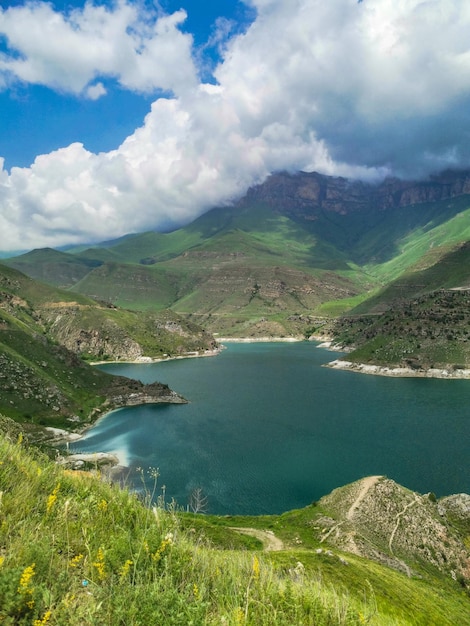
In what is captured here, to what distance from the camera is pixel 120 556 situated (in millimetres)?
6430

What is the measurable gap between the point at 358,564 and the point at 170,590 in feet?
101

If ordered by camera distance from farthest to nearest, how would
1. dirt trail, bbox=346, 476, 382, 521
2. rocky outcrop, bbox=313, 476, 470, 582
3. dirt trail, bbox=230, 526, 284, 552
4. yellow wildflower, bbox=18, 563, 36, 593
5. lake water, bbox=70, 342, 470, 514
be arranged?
1. lake water, bbox=70, 342, 470, 514
2. dirt trail, bbox=346, 476, 382, 521
3. rocky outcrop, bbox=313, 476, 470, 582
4. dirt trail, bbox=230, 526, 284, 552
5. yellow wildflower, bbox=18, 563, 36, 593

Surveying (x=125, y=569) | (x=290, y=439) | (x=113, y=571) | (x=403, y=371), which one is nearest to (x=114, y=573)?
(x=113, y=571)

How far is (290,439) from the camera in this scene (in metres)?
84.2

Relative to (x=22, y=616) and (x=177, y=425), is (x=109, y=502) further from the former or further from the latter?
(x=177, y=425)

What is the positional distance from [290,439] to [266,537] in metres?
44.6

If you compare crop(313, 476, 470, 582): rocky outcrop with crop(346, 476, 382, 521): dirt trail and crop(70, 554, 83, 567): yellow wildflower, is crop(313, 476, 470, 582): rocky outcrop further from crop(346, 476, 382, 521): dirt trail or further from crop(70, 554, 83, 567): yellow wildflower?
crop(70, 554, 83, 567): yellow wildflower

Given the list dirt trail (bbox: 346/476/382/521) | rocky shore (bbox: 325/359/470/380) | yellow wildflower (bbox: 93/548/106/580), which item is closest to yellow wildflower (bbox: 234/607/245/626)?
yellow wildflower (bbox: 93/548/106/580)

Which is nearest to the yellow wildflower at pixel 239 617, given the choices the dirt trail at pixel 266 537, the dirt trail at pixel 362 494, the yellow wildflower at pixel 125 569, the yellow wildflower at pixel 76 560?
the yellow wildflower at pixel 125 569

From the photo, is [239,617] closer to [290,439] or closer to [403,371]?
[290,439]

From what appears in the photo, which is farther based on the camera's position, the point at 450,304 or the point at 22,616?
the point at 450,304

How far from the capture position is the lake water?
62.5 metres

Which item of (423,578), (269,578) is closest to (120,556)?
(269,578)

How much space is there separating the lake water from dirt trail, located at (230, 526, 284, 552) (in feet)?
41.8
